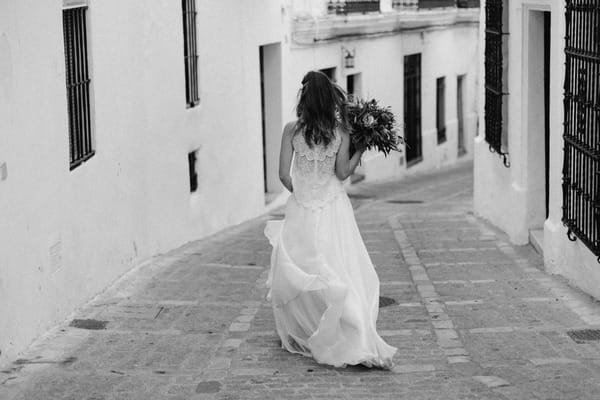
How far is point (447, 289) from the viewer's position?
1062cm

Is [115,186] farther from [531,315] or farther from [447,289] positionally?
[531,315]

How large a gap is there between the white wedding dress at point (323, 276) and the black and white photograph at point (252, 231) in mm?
16

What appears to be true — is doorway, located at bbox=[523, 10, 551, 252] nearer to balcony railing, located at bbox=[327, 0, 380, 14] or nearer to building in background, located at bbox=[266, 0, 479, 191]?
building in background, located at bbox=[266, 0, 479, 191]

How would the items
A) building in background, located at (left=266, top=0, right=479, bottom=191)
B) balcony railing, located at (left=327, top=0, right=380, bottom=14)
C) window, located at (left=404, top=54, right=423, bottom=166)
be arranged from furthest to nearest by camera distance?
window, located at (left=404, top=54, right=423, bottom=166)
balcony railing, located at (left=327, top=0, right=380, bottom=14)
building in background, located at (left=266, top=0, right=479, bottom=191)

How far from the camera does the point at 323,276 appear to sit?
793 centimetres

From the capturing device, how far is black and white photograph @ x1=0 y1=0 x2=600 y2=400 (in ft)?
25.5

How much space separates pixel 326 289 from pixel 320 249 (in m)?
0.30

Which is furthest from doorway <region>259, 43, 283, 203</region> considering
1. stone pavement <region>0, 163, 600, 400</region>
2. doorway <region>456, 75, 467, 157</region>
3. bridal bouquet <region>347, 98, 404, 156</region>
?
doorway <region>456, 75, 467, 157</region>

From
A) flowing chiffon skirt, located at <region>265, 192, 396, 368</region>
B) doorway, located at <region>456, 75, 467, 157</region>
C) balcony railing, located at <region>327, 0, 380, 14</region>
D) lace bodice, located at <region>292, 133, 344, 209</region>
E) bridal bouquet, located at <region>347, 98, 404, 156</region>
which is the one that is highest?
balcony railing, located at <region>327, 0, 380, 14</region>

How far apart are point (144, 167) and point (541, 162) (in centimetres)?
427

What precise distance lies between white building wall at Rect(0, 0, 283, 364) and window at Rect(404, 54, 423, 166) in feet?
27.4

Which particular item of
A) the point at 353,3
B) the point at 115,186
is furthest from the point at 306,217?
the point at 353,3

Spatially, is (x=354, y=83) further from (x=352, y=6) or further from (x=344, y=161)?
(x=344, y=161)

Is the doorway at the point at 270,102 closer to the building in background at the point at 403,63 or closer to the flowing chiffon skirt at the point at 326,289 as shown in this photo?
the building in background at the point at 403,63
